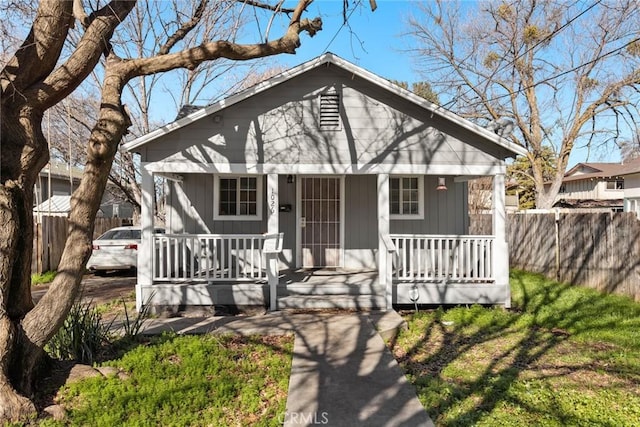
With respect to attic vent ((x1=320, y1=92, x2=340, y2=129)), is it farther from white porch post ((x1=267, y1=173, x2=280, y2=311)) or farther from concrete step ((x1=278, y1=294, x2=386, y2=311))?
concrete step ((x1=278, y1=294, x2=386, y2=311))

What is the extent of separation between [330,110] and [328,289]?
336cm

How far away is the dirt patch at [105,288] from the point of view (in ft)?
30.1

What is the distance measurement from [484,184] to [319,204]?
61.9 ft

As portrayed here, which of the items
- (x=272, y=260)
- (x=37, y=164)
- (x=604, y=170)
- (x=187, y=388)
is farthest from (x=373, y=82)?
(x=604, y=170)

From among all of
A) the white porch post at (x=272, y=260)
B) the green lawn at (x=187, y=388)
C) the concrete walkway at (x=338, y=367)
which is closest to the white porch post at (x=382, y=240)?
the concrete walkway at (x=338, y=367)

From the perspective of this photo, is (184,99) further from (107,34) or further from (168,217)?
(107,34)

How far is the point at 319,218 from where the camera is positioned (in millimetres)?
9391

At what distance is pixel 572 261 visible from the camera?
938 centimetres

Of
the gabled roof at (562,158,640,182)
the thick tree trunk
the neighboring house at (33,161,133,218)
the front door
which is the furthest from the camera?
the gabled roof at (562,158,640,182)

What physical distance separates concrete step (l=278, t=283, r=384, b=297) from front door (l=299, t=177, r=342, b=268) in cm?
186
